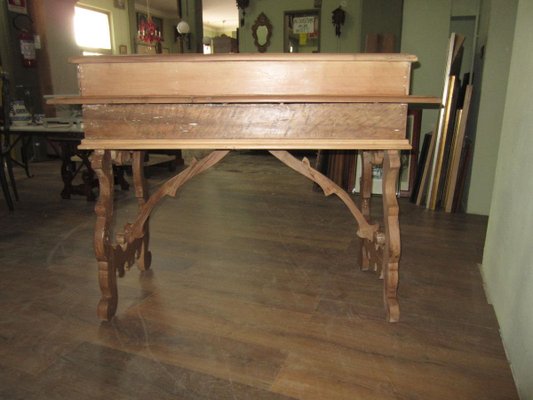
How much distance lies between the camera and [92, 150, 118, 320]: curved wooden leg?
1.51 meters

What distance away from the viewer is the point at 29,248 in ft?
8.27

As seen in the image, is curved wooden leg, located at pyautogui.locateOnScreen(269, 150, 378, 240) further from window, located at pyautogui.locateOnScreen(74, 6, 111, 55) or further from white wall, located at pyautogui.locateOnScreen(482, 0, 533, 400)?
window, located at pyautogui.locateOnScreen(74, 6, 111, 55)

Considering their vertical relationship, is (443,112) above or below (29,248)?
above

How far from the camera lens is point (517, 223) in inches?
59.3

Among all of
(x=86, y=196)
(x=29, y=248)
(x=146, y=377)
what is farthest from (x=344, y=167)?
(x=146, y=377)

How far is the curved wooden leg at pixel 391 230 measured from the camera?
4.86 ft

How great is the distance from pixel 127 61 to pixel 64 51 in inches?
230

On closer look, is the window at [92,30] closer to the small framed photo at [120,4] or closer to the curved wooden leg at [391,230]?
the small framed photo at [120,4]

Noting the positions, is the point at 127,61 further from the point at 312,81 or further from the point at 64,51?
the point at 64,51

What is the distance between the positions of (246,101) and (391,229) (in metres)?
0.70

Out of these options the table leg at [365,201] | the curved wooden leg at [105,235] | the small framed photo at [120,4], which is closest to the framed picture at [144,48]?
the small framed photo at [120,4]

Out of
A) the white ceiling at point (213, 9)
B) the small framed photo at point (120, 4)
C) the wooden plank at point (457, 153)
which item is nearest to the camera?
the wooden plank at point (457, 153)

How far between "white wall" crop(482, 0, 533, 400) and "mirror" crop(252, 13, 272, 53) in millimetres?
5588

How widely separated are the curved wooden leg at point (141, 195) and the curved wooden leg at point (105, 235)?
1.12 ft
